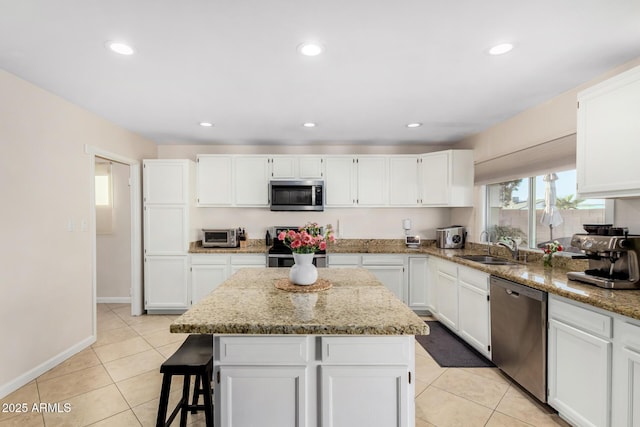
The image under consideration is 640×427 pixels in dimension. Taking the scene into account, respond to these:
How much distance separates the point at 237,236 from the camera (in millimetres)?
4281

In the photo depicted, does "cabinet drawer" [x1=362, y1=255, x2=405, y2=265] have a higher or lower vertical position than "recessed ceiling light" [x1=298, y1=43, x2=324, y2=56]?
lower

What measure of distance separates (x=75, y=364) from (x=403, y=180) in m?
4.19

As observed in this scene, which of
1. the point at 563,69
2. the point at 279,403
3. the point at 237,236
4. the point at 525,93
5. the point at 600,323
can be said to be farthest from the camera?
the point at 237,236

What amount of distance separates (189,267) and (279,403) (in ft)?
9.76

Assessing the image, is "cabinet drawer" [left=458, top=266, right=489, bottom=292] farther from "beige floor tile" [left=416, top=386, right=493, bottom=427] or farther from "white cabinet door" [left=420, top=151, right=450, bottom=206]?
"white cabinet door" [left=420, top=151, right=450, bottom=206]

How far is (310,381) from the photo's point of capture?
1444 mm

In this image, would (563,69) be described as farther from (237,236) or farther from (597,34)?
(237,236)

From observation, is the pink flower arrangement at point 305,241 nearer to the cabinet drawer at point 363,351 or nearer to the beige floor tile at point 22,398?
the cabinet drawer at point 363,351

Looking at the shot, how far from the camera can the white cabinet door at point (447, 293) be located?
129 inches

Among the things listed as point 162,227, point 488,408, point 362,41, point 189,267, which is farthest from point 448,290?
point 162,227

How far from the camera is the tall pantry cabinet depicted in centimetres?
396

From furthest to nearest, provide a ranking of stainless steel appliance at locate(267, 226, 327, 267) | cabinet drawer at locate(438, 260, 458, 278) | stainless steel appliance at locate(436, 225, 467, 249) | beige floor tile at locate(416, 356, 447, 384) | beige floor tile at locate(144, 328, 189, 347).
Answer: stainless steel appliance at locate(436, 225, 467, 249)
stainless steel appliance at locate(267, 226, 327, 267)
cabinet drawer at locate(438, 260, 458, 278)
beige floor tile at locate(144, 328, 189, 347)
beige floor tile at locate(416, 356, 447, 384)

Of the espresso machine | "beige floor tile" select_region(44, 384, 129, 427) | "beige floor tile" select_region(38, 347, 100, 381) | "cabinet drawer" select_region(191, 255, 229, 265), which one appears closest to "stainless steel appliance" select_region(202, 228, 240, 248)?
"cabinet drawer" select_region(191, 255, 229, 265)

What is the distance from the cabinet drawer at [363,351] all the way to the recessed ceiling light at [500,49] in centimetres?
182
